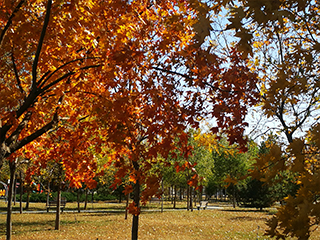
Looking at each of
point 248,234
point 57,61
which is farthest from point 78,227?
point 57,61

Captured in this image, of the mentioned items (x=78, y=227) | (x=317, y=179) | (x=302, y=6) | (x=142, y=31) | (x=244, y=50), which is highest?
(x=142, y=31)

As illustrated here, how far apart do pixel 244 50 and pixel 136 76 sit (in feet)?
9.58

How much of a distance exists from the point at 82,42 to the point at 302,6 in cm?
372

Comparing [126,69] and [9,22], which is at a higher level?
[9,22]

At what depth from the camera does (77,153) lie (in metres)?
7.06

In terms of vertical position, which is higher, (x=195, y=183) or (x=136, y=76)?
(x=136, y=76)

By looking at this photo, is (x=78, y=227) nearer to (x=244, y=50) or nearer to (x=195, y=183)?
(x=195, y=183)

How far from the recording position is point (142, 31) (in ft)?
16.8

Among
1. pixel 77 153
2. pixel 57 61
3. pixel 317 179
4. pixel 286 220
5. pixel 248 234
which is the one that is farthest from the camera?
pixel 248 234

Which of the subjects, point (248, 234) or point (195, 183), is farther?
point (248, 234)

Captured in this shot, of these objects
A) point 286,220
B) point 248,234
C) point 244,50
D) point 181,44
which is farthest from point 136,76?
point 248,234

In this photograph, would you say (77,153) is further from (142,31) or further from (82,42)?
(142,31)

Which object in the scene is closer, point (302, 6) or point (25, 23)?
point (302, 6)

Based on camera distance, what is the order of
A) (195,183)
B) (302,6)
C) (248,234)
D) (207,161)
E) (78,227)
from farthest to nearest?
1. (207,161)
2. (78,227)
3. (248,234)
4. (195,183)
5. (302,6)
